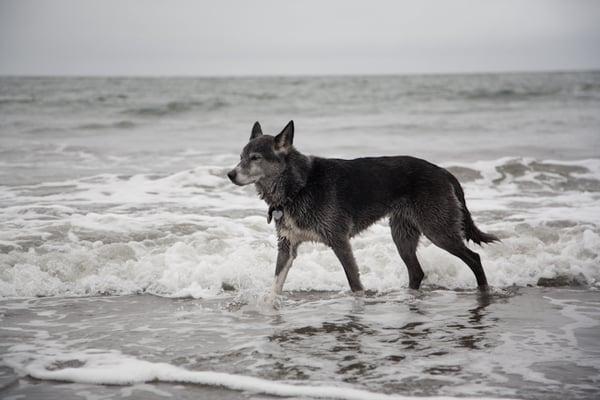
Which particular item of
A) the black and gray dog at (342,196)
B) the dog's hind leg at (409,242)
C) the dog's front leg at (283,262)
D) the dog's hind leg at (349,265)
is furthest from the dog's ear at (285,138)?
the dog's hind leg at (409,242)

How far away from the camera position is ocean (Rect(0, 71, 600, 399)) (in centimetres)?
475

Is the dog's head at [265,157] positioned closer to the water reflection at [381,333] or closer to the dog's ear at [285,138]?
the dog's ear at [285,138]

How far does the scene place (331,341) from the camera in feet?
18.6

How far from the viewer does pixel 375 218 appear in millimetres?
7199

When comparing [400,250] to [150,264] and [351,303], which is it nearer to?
[351,303]

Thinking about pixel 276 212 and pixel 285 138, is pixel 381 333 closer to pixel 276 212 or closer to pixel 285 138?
pixel 276 212

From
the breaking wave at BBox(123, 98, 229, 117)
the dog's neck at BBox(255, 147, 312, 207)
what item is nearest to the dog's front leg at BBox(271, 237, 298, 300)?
the dog's neck at BBox(255, 147, 312, 207)

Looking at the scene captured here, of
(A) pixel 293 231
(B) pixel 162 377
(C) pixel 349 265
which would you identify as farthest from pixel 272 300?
(B) pixel 162 377

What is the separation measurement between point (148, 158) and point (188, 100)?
18905mm

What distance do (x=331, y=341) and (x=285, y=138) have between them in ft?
7.33

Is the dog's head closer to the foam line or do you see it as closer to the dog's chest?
the dog's chest

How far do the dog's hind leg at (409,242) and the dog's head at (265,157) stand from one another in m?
1.44

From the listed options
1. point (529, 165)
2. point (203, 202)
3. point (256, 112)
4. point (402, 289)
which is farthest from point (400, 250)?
point (256, 112)

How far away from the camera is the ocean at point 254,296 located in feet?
15.6
